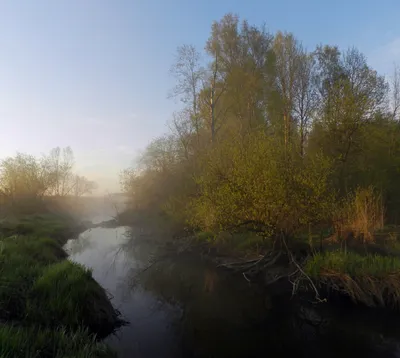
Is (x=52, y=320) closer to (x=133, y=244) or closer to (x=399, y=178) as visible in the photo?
(x=133, y=244)

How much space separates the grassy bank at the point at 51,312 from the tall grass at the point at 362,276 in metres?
9.92

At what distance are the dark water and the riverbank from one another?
0.88m

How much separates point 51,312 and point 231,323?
22.4 feet

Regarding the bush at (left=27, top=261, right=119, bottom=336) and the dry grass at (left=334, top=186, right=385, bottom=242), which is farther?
the dry grass at (left=334, top=186, right=385, bottom=242)

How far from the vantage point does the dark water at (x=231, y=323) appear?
380 inches

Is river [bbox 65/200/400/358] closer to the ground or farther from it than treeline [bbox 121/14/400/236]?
closer to the ground

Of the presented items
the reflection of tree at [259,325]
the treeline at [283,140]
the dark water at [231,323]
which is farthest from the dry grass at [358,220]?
the reflection of tree at [259,325]

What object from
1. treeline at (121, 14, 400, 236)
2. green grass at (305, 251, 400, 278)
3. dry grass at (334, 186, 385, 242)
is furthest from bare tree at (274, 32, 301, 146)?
green grass at (305, 251, 400, 278)

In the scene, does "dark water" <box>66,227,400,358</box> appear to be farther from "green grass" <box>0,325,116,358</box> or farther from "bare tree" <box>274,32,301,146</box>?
"bare tree" <box>274,32,301,146</box>

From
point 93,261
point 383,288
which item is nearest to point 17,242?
point 93,261

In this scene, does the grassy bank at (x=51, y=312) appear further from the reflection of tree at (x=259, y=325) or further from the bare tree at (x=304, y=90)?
the bare tree at (x=304, y=90)

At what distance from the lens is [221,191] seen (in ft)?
52.7

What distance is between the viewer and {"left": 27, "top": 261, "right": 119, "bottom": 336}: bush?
29.7 ft

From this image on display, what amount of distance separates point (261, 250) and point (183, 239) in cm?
997
